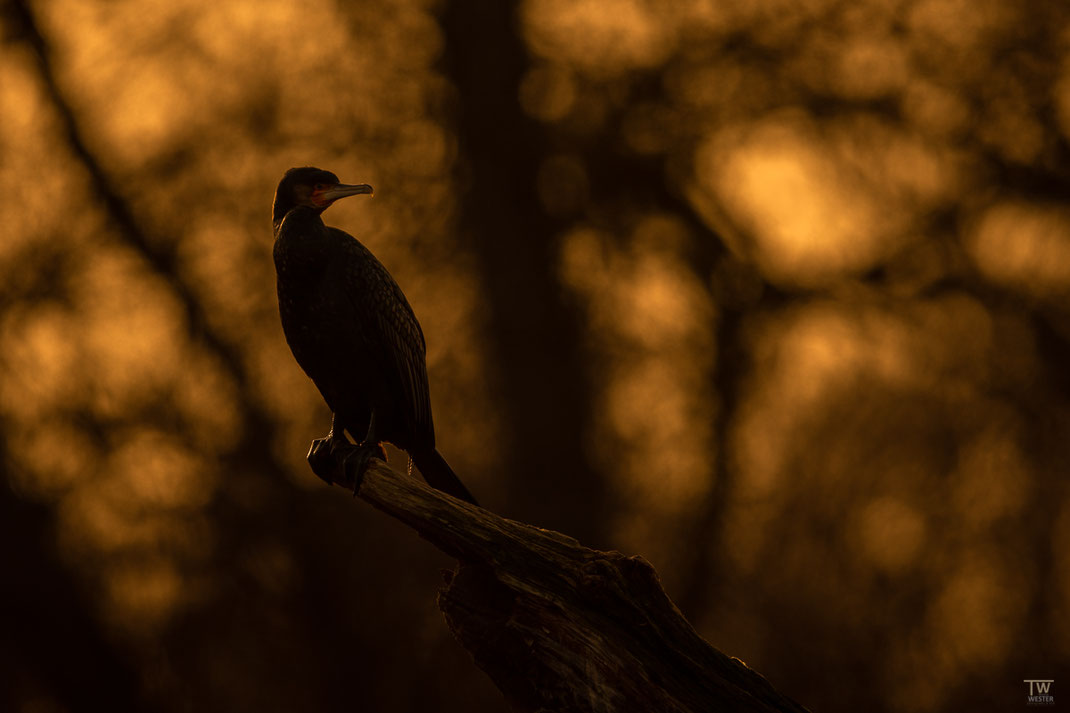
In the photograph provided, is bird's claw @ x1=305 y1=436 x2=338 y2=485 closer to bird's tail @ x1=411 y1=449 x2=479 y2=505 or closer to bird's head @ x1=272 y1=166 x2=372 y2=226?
bird's tail @ x1=411 y1=449 x2=479 y2=505

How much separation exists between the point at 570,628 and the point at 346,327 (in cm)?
179

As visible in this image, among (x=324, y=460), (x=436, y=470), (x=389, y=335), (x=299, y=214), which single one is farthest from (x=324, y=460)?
(x=299, y=214)

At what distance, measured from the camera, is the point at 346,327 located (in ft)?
15.3

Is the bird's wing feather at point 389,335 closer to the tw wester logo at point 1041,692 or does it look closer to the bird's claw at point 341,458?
the bird's claw at point 341,458

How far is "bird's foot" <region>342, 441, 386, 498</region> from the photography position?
13.7ft

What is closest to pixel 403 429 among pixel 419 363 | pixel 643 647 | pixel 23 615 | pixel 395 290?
pixel 419 363

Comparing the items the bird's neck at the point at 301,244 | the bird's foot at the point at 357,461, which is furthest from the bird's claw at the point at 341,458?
the bird's neck at the point at 301,244

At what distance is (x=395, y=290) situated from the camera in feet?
16.3

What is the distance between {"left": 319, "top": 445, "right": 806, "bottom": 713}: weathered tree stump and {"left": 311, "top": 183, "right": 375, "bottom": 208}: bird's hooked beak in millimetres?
1637

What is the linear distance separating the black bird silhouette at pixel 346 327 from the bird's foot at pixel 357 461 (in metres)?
0.04

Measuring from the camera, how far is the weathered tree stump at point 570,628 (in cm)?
358

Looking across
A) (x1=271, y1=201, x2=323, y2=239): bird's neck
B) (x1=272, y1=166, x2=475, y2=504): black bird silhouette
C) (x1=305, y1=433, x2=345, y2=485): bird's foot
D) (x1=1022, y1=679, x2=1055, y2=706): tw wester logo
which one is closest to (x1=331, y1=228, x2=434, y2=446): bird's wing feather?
(x1=272, y1=166, x2=475, y2=504): black bird silhouette

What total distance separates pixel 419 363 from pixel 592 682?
6.46 feet

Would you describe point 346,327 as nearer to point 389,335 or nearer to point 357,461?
point 389,335
